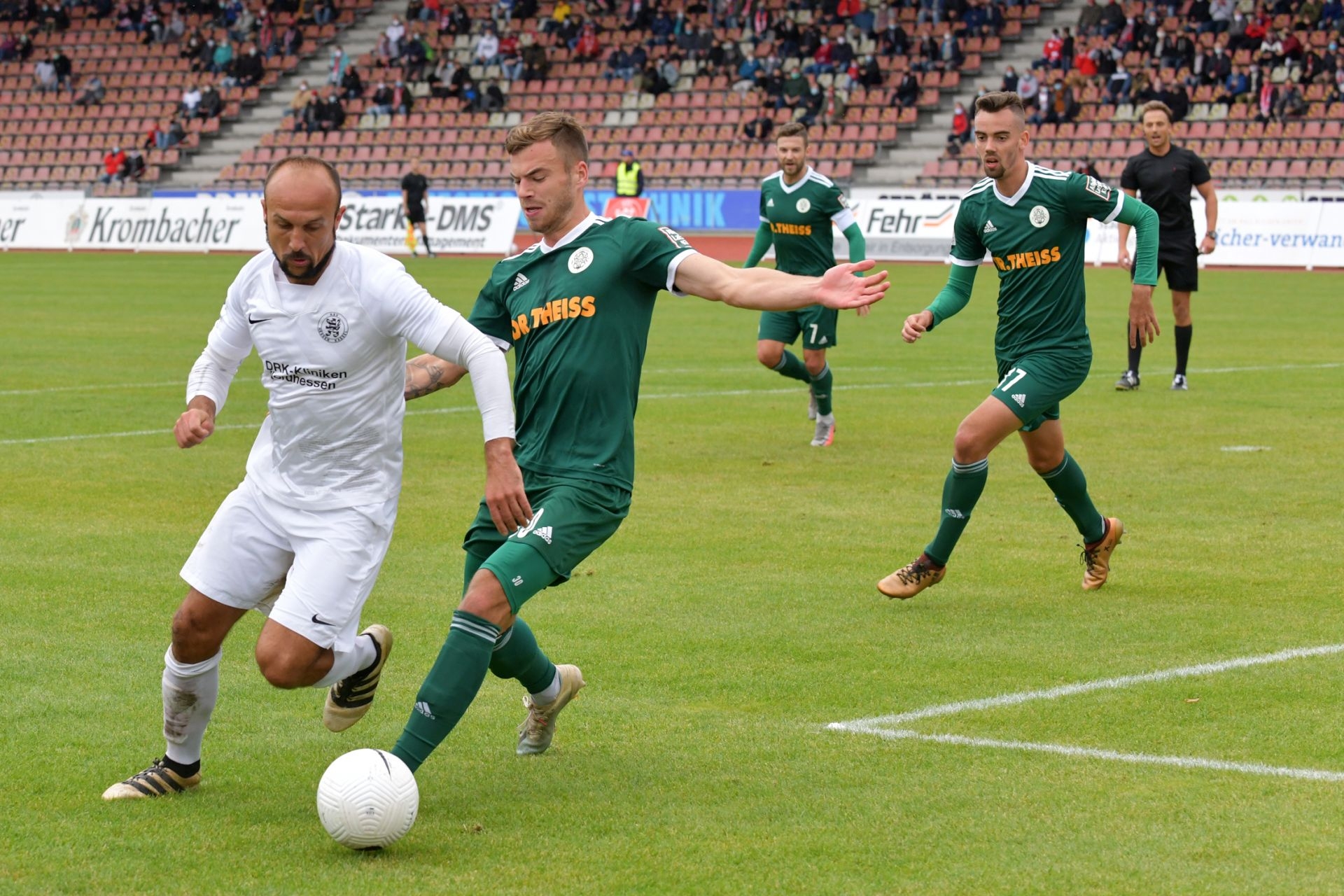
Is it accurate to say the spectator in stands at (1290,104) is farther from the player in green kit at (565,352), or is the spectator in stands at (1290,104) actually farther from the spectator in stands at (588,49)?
the player in green kit at (565,352)

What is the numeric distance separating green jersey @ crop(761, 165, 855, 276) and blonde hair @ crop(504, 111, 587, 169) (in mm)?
8652

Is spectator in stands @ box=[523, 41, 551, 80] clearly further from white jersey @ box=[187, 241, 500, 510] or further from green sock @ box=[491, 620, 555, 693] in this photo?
green sock @ box=[491, 620, 555, 693]

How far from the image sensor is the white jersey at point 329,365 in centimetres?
522

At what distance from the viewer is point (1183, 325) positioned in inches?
655

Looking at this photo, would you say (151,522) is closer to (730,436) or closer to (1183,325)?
(730,436)

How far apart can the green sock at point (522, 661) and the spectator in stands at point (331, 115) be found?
44000mm

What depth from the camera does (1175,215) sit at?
1677 cm

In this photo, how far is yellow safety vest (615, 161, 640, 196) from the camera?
38562 millimetres

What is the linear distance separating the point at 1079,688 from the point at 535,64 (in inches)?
1657

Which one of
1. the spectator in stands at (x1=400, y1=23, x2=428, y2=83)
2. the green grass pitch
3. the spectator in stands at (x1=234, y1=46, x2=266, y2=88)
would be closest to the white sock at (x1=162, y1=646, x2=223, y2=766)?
the green grass pitch

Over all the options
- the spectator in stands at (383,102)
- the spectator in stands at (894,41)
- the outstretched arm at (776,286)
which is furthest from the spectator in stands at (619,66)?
the outstretched arm at (776,286)

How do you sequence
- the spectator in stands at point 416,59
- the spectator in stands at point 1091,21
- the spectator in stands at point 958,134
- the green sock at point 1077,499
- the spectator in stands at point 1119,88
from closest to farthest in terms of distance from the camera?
1. the green sock at point 1077,499
2. the spectator in stands at point 1119,88
3. the spectator in stands at point 958,134
4. the spectator in stands at point 1091,21
5. the spectator in stands at point 416,59

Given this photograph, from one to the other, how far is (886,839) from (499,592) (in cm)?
128

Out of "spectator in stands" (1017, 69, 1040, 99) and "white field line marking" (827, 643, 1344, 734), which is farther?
"spectator in stands" (1017, 69, 1040, 99)
